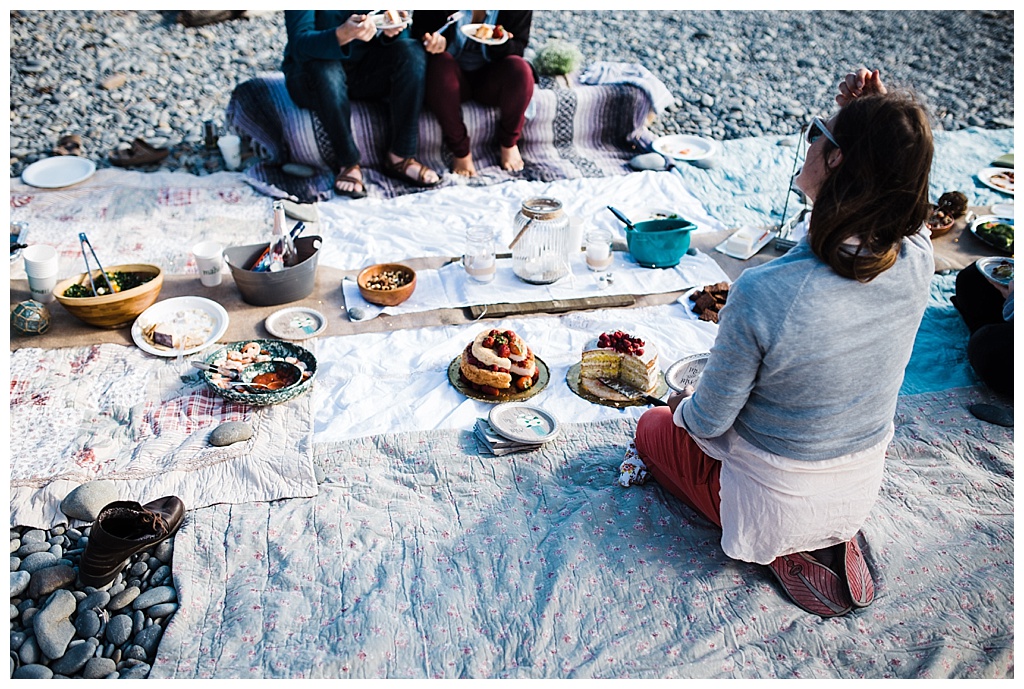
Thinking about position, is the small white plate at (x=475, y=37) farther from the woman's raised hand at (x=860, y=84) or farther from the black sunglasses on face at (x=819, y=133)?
the black sunglasses on face at (x=819, y=133)

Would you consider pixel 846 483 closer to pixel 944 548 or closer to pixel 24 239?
pixel 944 548

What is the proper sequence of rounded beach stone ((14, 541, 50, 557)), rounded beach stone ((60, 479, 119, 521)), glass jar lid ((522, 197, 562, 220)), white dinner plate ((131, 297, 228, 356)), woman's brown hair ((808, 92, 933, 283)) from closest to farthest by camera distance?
woman's brown hair ((808, 92, 933, 283)) < rounded beach stone ((14, 541, 50, 557)) < rounded beach stone ((60, 479, 119, 521)) < white dinner plate ((131, 297, 228, 356)) < glass jar lid ((522, 197, 562, 220))

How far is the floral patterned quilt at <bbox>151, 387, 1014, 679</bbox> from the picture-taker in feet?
7.68

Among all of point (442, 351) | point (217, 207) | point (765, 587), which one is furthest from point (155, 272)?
point (765, 587)

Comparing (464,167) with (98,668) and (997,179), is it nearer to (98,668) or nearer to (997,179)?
(997,179)

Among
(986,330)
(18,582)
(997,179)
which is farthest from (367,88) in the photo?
(997,179)

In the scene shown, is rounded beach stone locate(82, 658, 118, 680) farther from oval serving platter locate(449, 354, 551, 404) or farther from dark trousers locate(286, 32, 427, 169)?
dark trousers locate(286, 32, 427, 169)

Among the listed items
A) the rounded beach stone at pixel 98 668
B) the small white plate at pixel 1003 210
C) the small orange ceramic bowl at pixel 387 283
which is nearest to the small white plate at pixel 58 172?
the small orange ceramic bowl at pixel 387 283

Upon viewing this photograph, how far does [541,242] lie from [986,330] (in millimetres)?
2229

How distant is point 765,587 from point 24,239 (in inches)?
181

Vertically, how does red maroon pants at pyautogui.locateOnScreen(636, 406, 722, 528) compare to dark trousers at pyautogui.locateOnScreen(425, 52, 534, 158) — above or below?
below

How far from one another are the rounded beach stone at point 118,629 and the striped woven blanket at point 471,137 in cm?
335

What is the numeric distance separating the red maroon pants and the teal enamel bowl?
172 centimetres

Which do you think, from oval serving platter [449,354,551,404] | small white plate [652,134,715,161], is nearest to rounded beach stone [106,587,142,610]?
oval serving platter [449,354,551,404]
